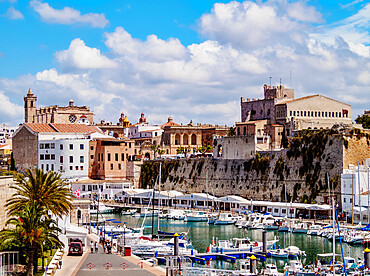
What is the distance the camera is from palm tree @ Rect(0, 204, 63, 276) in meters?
32.3

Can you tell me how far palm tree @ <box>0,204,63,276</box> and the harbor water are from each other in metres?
14.4

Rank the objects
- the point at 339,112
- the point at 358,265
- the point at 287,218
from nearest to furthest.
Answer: the point at 358,265 < the point at 287,218 < the point at 339,112

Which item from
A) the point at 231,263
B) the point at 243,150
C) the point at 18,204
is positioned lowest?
the point at 231,263

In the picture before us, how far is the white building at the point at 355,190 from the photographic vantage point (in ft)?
209

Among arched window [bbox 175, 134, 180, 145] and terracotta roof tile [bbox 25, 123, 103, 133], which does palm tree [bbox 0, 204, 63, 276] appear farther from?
arched window [bbox 175, 134, 180, 145]

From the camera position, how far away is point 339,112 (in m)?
90.3

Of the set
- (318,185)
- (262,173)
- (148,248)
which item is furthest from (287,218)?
(148,248)

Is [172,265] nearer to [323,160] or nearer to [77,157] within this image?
[323,160]

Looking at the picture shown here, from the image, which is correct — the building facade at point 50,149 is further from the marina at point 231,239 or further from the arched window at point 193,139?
the arched window at point 193,139

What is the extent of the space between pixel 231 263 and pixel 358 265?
9078 millimetres

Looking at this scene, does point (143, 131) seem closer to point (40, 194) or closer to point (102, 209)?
point (102, 209)

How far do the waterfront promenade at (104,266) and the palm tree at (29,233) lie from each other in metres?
1.68

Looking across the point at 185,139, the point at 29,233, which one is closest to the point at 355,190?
the point at 29,233

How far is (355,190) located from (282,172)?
12.3m
